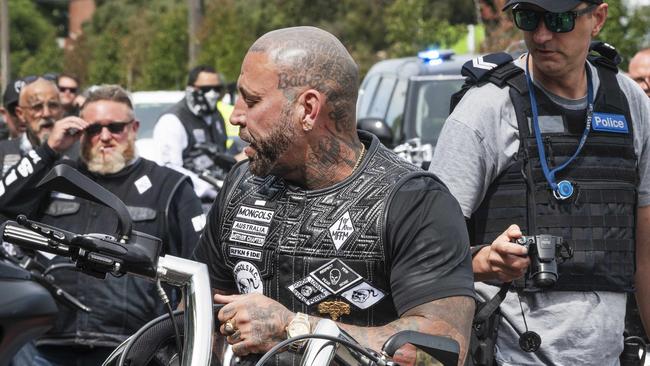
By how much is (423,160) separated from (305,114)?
17.2 feet

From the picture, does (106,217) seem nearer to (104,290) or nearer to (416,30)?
(104,290)

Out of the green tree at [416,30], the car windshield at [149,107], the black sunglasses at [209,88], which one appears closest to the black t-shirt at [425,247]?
the black sunglasses at [209,88]

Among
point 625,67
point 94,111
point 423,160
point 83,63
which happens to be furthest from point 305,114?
point 83,63

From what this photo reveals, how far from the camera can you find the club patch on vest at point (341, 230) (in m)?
3.39

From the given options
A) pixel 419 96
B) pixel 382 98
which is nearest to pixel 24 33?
pixel 382 98

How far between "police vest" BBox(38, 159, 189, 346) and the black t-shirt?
8.85 feet

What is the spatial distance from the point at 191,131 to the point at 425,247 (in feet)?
24.1

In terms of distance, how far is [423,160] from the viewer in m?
8.70

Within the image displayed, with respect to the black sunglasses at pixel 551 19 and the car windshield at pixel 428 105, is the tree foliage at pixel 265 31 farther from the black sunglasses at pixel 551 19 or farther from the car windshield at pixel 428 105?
the black sunglasses at pixel 551 19

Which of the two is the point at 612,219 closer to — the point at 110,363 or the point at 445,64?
the point at 110,363

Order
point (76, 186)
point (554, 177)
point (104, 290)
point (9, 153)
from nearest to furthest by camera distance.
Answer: point (76, 186)
point (554, 177)
point (104, 290)
point (9, 153)

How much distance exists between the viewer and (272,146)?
3.48 meters

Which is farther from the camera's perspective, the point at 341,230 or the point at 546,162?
the point at 546,162

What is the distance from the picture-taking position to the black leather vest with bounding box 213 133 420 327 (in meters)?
3.38
